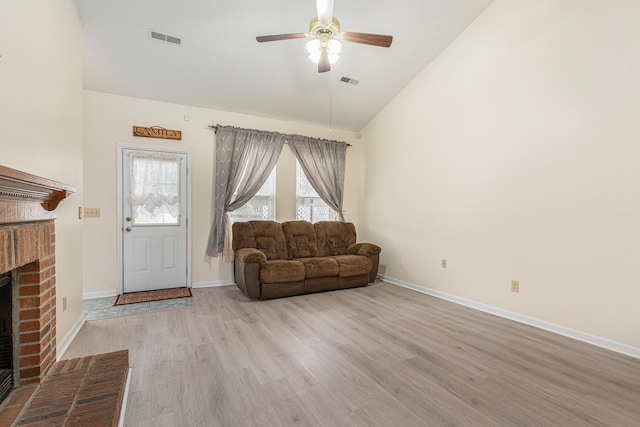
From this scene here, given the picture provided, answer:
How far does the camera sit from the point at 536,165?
9.90 ft

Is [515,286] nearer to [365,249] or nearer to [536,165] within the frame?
[536,165]

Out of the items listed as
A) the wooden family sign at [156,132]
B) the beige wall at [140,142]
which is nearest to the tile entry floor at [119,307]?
the beige wall at [140,142]

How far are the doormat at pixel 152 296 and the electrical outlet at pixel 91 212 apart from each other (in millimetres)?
1142

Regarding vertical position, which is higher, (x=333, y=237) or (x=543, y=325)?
(x=333, y=237)

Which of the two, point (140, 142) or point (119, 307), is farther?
point (140, 142)

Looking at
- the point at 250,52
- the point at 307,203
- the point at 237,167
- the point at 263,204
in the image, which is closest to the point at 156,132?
the point at 237,167

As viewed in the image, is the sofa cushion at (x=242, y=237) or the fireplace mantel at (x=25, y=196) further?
the sofa cushion at (x=242, y=237)

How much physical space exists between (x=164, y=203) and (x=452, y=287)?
4.26 meters

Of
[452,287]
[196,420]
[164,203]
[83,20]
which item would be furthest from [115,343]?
[452,287]

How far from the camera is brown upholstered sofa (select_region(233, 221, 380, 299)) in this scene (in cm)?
377

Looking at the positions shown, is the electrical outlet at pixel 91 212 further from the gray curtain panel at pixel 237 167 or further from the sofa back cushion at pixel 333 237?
the sofa back cushion at pixel 333 237

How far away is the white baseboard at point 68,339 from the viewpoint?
224 cm

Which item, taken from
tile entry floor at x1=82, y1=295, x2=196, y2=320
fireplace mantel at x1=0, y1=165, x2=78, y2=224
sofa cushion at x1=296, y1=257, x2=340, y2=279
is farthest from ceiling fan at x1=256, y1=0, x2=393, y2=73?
tile entry floor at x1=82, y1=295, x2=196, y2=320

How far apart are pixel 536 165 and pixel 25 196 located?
4143 millimetres
